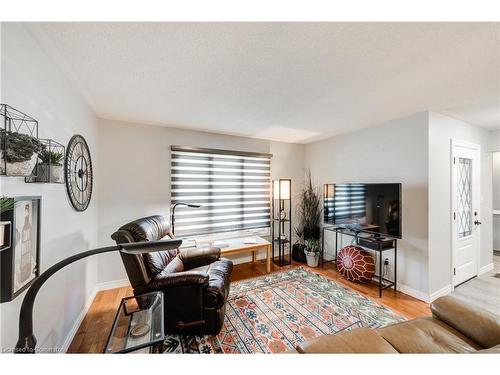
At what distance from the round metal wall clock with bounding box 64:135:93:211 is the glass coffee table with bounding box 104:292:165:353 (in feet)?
3.84

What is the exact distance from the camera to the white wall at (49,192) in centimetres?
107

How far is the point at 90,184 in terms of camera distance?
2.29 metres

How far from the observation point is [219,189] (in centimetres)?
345

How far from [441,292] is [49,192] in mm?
4336

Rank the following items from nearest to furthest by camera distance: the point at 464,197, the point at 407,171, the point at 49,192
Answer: the point at 49,192 → the point at 407,171 → the point at 464,197

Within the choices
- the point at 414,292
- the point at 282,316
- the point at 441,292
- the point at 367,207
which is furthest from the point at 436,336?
the point at 441,292

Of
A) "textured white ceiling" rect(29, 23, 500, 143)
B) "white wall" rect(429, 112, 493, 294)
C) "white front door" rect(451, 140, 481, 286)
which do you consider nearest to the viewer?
"textured white ceiling" rect(29, 23, 500, 143)

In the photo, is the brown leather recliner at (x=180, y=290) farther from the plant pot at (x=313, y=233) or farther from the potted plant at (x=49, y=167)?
the plant pot at (x=313, y=233)

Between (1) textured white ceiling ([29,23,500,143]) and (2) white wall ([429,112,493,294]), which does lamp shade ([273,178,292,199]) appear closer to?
(1) textured white ceiling ([29,23,500,143])

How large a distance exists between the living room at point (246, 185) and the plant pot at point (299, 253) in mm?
32

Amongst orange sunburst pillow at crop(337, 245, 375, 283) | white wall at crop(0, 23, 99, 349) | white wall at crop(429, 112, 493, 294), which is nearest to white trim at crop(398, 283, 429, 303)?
white wall at crop(429, 112, 493, 294)

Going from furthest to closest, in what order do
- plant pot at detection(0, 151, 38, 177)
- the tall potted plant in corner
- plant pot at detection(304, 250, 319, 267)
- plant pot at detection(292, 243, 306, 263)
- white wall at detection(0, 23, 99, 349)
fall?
plant pot at detection(292, 243, 306, 263) → the tall potted plant in corner → plant pot at detection(304, 250, 319, 267) → white wall at detection(0, 23, 99, 349) → plant pot at detection(0, 151, 38, 177)

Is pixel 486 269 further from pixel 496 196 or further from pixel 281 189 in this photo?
pixel 281 189

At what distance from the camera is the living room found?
1.16 m
